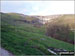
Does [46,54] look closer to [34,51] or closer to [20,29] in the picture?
A: [34,51]

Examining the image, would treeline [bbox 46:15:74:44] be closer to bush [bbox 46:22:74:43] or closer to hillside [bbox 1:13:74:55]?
bush [bbox 46:22:74:43]

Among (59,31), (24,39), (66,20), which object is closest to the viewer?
(24,39)

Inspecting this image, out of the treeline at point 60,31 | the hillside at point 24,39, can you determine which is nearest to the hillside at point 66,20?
the treeline at point 60,31

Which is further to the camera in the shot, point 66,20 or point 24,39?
point 66,20

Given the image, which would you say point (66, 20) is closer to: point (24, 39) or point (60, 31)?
point (60, 31)

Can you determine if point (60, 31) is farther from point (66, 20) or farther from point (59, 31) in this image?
point (66, 20)

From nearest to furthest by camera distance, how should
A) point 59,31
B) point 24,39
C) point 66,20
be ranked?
1. point 24,39
2. point 66,20
3. point 59,31

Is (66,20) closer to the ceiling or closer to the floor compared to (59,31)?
closer to the ceiling

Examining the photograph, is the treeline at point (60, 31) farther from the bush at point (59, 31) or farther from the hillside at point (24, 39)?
the hillside at point (24, 39)

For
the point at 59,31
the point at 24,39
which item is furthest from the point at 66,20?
the point at 24,39

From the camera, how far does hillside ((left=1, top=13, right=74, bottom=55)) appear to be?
11.2ft

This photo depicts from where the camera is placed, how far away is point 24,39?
3.85 metres

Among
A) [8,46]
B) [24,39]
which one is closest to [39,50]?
[24,39]

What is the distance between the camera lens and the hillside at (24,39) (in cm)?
340
